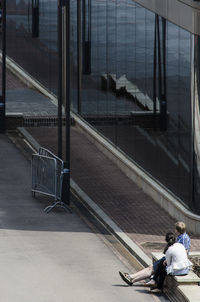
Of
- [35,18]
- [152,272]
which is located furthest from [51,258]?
[35,18]

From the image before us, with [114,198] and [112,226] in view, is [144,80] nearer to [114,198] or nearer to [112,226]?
[114,198]

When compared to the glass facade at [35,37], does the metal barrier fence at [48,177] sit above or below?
below

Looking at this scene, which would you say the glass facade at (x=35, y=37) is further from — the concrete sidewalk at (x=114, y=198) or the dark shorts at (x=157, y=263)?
the dark shorts at (x=157, y=263)

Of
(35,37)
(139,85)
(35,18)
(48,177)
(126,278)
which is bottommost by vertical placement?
(126,278)

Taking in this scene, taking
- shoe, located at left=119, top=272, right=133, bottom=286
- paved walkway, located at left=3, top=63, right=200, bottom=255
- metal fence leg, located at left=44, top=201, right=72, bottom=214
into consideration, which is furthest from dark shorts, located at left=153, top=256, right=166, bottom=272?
metal fence leg, located at left=44, top=201, right=72, bottom=214

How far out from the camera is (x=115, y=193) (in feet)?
100

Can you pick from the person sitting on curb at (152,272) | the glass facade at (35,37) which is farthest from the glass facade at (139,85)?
the person sitting on curb at (152,272)

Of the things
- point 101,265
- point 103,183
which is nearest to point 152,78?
point 103,183

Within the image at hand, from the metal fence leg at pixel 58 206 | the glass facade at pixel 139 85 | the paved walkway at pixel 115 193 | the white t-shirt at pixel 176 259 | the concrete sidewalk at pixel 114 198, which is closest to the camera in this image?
the white t-shirt at pixel 176 259

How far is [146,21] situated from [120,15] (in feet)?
9.01

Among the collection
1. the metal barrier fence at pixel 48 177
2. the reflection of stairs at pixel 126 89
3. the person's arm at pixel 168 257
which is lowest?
the person's arm at pixel 168 257

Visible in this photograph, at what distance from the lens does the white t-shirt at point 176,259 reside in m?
21.6

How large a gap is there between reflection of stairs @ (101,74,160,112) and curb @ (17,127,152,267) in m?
3.12

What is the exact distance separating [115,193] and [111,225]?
136 inches
